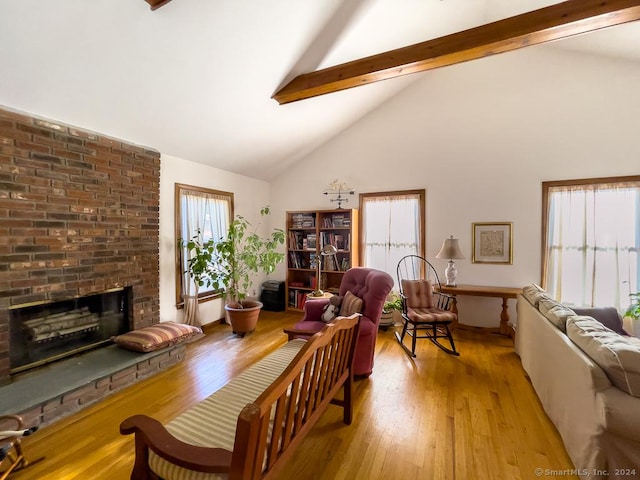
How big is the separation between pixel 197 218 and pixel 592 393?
4.06 metres

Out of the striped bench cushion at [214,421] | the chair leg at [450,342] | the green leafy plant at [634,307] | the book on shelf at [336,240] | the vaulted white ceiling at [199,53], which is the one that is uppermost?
the vaulted white ceiling at [199,53]

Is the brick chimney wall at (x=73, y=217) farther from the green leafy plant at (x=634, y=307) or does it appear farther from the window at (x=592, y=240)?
the green leafy plant at (x=634, y=307)

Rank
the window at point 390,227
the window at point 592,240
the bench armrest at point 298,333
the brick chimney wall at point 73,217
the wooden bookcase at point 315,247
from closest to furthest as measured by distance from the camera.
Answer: the brick chimney wall at point 73,217
the bench armrest at point 298,333
the window at point 592,240
the window at point 390,227
the wooden bookcase at point 315,247

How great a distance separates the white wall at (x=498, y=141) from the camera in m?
3.37

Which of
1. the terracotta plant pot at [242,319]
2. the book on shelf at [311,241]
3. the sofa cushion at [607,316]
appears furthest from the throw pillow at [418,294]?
the terracotta plant pot at [242,319]

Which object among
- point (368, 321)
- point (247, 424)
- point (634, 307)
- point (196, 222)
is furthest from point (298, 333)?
point (634, 307)

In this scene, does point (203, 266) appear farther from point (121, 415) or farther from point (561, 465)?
point (561, 465)

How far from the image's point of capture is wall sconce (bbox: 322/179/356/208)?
14.8 feet

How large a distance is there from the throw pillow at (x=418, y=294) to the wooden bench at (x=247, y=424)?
6.07ft

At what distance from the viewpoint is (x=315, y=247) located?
466 cm

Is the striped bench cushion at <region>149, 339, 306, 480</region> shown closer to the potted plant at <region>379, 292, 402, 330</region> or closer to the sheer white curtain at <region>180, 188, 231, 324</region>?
the sheer white curtain at <region>180, 188, 231, 324</region>

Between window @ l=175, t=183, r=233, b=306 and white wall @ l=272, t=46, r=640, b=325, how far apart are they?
2095 millimetres

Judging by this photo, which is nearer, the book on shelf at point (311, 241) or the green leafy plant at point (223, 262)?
the green leafy plant at point (223, 262)

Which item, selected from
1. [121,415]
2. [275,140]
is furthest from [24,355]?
[275,140]
